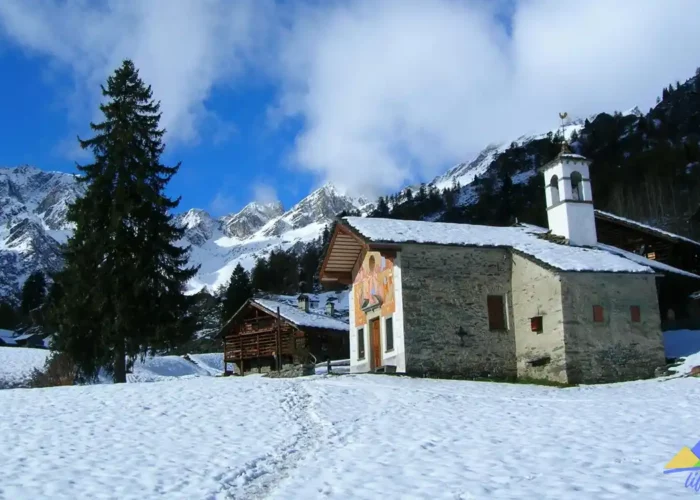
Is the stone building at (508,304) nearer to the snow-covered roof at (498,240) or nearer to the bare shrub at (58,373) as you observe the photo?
the snow-covered roof at (498,240)

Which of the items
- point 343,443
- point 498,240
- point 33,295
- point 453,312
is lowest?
point 343,443

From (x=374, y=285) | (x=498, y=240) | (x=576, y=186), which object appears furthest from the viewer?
(x=576, y=186)

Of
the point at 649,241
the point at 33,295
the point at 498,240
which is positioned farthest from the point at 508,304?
the point at 33,295

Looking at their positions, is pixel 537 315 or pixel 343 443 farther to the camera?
pixel 537 315

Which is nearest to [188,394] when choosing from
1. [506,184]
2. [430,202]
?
[506,184]

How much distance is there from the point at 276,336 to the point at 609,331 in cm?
2451

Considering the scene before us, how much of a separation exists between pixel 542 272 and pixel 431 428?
42.2 feet

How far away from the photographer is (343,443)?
13367 millimetres

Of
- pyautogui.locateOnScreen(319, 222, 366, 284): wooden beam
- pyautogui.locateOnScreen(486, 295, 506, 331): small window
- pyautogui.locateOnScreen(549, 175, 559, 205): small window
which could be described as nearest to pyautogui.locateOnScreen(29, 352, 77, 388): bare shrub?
pyautogui.locateOnScreen(319, 222, 366, 284): wooden beam

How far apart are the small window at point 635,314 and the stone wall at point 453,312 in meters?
4.15

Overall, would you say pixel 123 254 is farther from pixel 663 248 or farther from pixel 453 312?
pixel 663 248

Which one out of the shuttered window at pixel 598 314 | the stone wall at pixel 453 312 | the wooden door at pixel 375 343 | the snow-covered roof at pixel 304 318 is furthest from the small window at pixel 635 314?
the snow-covered roof at pixel 304 318

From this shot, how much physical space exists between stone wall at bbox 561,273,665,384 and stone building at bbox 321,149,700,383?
0.04 m

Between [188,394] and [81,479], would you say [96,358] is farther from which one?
[81,479]
